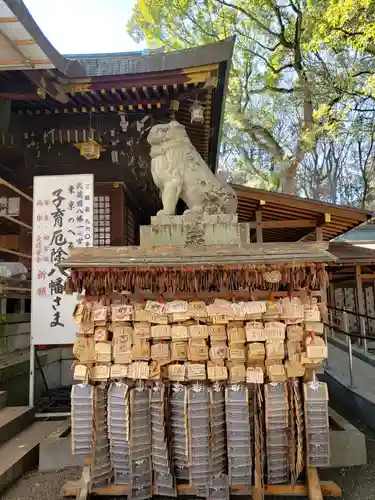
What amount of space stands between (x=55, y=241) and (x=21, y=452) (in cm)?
283

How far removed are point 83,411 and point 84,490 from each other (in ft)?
2.47

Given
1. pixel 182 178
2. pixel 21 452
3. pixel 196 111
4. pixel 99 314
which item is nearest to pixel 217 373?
pixel 99 314

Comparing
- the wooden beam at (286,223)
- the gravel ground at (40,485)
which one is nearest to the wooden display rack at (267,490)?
the gravel ground at (40,485)

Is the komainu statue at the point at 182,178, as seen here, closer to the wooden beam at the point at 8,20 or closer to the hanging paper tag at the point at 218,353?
the hanging paper tag at the point at 218,353

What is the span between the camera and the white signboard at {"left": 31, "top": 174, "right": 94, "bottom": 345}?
5605mm

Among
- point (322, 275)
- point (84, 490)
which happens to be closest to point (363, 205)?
point (322, 275)

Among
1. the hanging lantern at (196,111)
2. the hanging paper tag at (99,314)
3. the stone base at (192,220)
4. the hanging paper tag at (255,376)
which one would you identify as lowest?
the hanging paper tag at (255,376)

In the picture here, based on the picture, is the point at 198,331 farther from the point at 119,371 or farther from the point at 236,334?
the point at 119,371

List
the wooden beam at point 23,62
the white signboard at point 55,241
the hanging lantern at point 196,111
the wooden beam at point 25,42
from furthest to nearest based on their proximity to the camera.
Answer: the hanging lantern at point 196,111 < the white signboard at point 55,241 < the wooden beam at point 23,62 < the wooden beam at point 25,42

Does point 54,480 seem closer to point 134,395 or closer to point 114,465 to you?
point 114,465

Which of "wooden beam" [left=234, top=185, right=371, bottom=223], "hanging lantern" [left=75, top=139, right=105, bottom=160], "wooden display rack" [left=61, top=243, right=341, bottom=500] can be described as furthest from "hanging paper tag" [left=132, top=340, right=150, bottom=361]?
"wooden beam" [left=234, top=185, right=371, bottom=223]

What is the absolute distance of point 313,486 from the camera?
3.79 metres

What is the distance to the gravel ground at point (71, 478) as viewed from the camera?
4117 mm

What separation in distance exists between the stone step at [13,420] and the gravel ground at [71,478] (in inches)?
26.2
